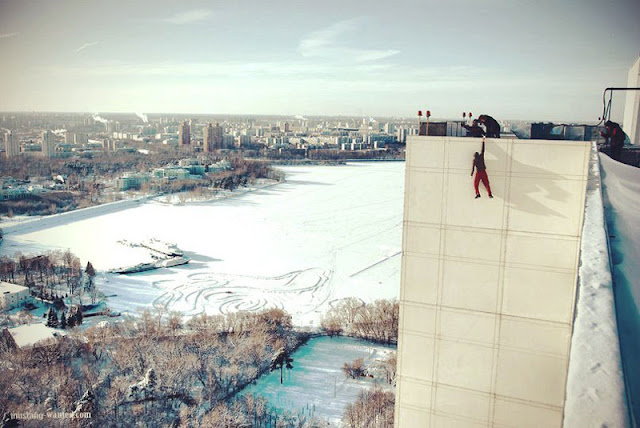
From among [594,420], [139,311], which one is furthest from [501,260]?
[139,311]

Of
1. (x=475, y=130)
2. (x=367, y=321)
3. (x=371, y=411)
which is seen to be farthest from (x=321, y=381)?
(x=475, y=130)

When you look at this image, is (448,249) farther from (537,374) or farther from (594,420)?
(594,420)

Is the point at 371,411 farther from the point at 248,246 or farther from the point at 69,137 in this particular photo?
the point at 69,137

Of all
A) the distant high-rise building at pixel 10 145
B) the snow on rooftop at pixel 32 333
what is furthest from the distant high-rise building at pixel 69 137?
the snow on rooftop at pixel 32 333

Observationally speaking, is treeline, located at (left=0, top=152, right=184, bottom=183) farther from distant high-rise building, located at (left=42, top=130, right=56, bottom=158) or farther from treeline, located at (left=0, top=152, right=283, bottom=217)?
distant high-rise building, located at (left=42, top=130, right=56, bottom=158)

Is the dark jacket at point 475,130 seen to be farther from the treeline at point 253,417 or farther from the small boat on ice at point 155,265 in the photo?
the small boat on ice at point 155,265

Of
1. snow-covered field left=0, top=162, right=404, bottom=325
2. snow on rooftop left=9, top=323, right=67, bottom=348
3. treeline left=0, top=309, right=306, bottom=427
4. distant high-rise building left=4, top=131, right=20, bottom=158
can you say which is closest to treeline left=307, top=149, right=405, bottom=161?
snow-covered field left=0, top=162, right=404, bottom=325
